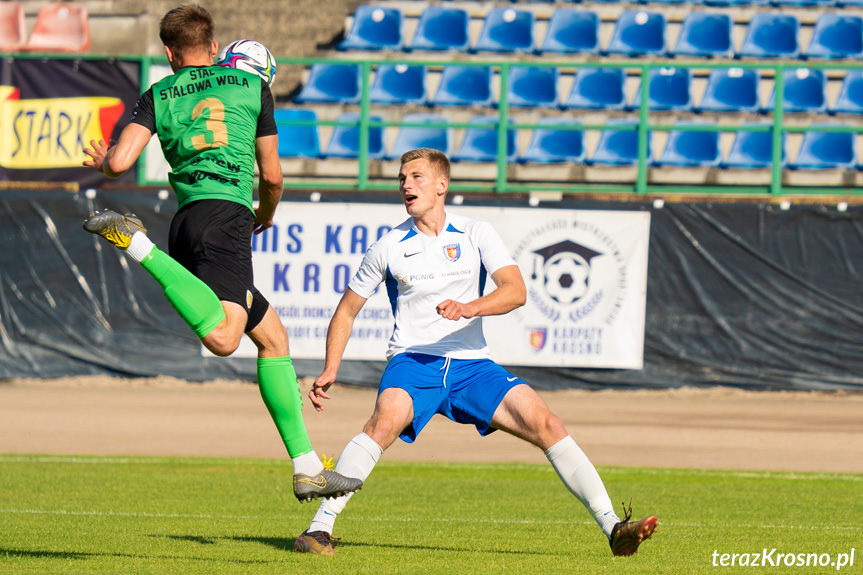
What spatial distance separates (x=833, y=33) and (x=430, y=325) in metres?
16.4

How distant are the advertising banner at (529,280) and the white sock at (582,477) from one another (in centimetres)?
922

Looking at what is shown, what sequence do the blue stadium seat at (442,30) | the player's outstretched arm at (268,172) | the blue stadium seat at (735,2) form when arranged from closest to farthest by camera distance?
the player's outstretched arm at (268,172)
the blue stadium seat at (442,30)
the blue stadium seat at (735,2)

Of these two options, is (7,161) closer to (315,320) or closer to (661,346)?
A: (315,320)

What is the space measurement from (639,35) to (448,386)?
15.4m

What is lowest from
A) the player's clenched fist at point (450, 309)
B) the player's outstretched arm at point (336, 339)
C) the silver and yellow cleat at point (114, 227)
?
the player's outstretched arm at point (336, 339)

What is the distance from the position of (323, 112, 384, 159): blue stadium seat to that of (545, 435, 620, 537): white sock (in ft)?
43.3

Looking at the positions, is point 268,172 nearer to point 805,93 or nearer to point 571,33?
point 571,33

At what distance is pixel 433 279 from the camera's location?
18.6 feet

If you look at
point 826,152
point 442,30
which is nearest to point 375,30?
point 442,30

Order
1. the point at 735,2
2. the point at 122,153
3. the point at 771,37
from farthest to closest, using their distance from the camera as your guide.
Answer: the point at 735,2 → the point at 771,37 → the point at 122,153

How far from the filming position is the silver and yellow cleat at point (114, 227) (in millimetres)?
4996

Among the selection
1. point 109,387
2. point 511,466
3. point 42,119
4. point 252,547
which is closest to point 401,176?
point 252,547

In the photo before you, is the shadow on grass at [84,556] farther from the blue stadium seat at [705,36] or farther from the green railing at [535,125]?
the blue stadium seat at [705,36]

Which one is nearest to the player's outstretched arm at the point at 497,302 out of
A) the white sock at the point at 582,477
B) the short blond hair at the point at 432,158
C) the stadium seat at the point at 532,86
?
the short blond hair at the point at 432,158
